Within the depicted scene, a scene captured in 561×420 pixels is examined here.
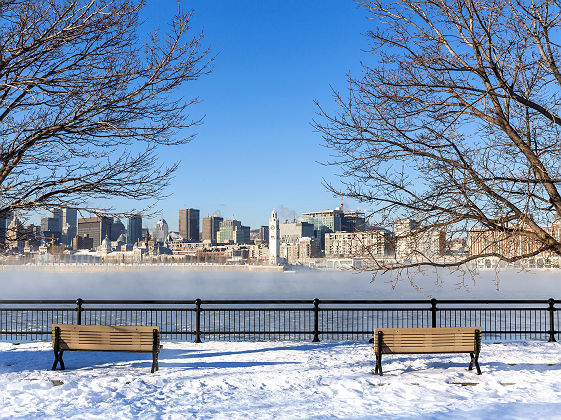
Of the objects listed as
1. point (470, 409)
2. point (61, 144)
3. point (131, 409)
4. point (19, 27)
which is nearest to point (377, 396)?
Result: point (470, 409)

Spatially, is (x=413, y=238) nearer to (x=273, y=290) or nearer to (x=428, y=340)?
(x=428, y=340)

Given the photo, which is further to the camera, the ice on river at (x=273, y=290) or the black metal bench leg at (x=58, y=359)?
the ice on river at (x=273, y=290)

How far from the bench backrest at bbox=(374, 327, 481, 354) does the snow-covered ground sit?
1.47 ft

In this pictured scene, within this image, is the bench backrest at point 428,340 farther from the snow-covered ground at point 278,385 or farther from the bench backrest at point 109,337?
the bench backrest at point 109,337

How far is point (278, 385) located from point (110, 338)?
10.0 feet

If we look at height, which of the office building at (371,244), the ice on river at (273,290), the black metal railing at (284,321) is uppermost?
the office building at (371,244)

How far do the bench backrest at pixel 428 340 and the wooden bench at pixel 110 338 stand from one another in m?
3.92

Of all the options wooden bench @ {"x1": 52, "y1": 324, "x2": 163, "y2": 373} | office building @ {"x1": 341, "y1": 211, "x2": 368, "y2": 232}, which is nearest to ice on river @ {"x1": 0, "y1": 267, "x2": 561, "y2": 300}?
office building @ {"x1": 341, "y1": 211, "x2": 368, "y2": 232}

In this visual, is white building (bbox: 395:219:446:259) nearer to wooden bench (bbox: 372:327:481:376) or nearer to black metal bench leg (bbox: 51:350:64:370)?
wooden bench (bbox: 372:327:481:376)

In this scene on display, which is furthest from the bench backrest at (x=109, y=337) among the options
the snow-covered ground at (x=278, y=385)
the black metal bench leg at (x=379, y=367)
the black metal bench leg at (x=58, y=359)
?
the black metal bench leg at (x=379, y=367)

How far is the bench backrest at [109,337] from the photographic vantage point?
9.16m

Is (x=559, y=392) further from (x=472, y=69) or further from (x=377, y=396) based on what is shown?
(x=472, y=69)

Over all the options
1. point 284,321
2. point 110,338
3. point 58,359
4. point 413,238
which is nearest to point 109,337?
point 110,338

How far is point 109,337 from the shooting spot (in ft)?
Answer: 30.1
